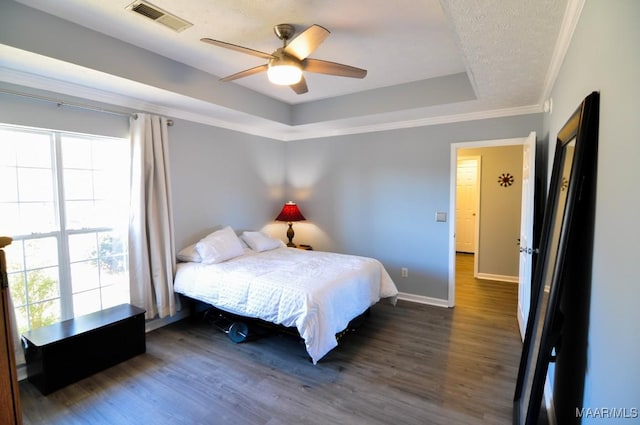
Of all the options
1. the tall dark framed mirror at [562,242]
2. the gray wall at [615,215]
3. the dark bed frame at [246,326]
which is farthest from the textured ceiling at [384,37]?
the dark bed frame at [246,326]

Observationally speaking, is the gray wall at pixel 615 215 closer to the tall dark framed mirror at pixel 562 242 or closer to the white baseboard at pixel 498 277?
the tall dark framed mirror at pixel 562 242

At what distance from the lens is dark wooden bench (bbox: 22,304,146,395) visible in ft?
7.72

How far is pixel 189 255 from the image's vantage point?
3.57 meters

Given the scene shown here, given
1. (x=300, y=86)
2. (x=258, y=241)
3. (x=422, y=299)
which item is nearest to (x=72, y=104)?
(x=300, y=86)

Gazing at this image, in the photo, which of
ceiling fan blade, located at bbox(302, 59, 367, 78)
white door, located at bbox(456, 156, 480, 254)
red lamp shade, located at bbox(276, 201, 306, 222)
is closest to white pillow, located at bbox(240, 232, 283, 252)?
red lamp shade, located at bbox(276, 201, 306, 222)

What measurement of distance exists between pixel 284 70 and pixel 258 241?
8.16ft

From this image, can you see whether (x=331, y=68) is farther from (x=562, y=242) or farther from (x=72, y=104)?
(x=72, y=104)

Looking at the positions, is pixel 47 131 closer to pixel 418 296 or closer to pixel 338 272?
pixel 338 272

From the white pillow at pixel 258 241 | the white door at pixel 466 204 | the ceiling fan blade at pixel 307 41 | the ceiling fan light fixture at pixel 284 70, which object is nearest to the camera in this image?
the ceiling fan blade at pixel 307 41

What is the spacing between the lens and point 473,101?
3285mm

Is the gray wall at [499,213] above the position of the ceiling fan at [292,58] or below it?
below

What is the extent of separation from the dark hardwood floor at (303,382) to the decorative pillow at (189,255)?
0.76 meters

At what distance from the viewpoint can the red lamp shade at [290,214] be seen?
4.84 m

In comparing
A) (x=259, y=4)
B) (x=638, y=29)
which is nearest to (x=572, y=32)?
(x=638, y=29)
